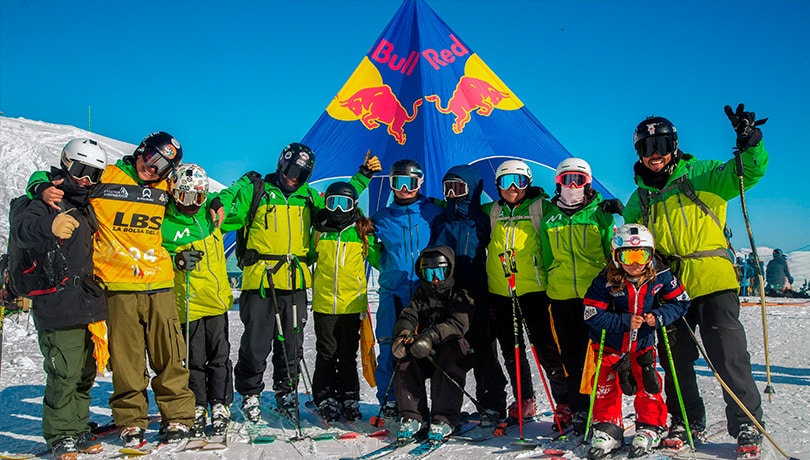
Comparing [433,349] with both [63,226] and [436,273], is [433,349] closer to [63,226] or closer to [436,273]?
[436,273]

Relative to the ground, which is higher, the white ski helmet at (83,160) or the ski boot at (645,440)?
the white ski helmet at (83,160)

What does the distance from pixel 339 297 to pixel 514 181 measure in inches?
60.3

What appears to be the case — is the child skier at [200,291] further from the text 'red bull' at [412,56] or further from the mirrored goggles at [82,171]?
the text 'red bull' at [412,56]

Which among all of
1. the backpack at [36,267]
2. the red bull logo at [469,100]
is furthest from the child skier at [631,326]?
the red bull logo at [469,100]

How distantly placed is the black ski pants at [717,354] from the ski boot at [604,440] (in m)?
0.43

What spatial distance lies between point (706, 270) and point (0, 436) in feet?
15.4

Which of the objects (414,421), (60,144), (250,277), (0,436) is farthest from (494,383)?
(60,144)

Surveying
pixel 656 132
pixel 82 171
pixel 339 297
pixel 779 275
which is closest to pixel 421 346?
pixel 339 297

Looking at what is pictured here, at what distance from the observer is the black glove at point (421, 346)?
3758 millimetres

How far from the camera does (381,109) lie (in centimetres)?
771

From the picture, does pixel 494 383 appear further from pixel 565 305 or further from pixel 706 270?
pixel 706 270

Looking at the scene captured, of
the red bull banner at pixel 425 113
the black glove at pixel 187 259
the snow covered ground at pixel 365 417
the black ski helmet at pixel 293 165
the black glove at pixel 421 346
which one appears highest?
the red bull banner at pixel 425 113

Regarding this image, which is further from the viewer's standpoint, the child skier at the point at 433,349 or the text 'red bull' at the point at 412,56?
the text 'red bull' at the point at 412,56

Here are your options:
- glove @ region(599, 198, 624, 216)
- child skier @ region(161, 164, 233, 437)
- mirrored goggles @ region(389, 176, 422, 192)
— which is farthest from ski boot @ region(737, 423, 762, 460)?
child skier @ region(161, 164, 233, 437)
